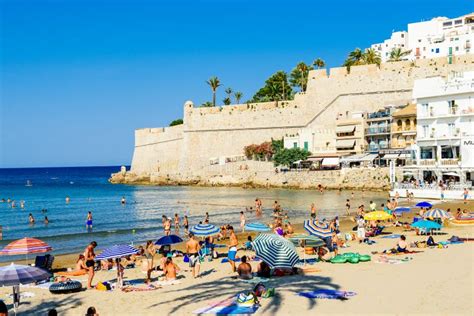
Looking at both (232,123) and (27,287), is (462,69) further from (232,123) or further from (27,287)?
(27,287)

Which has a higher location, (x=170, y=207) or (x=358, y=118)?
(x=358, y=118)

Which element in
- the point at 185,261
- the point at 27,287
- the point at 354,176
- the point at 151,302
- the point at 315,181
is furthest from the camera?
the point at 315,181

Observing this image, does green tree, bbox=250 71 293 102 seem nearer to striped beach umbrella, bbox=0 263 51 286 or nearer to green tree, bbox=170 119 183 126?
green tree, bbox=170 119 183 126

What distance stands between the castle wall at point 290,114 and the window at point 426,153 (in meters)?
16.1

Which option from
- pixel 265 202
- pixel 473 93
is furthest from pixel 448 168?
pixel 265 202

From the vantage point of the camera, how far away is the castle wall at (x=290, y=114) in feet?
197

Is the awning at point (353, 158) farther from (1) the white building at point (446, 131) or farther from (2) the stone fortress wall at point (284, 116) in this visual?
(1) the white building at point (446, 131)

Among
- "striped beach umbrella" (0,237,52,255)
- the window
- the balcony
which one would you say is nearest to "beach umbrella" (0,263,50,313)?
"striped beach umbrella" (0,237,52,255)

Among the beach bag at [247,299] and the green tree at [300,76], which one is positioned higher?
the green tree at [300,76]

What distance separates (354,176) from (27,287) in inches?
1612

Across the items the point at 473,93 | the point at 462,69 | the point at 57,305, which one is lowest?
the point at 57,305

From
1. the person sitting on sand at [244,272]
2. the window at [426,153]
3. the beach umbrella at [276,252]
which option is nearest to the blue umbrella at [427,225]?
the beach umbrella at [276,252]

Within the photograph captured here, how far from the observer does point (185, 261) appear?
1812cm

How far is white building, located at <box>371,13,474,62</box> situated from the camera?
78.8 metres
